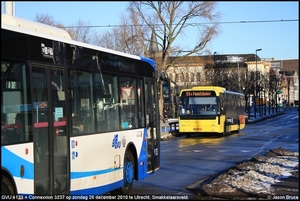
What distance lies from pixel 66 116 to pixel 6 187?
1856 millimetres

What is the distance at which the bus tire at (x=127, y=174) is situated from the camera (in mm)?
10164

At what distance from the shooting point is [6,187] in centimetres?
640

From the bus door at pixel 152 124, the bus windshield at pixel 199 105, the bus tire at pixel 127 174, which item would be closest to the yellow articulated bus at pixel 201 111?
the bus windshield at pixel 199 105

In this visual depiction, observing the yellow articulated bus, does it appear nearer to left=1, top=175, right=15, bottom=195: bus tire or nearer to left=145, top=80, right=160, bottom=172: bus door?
left=145, top=80, right=160, bottom=172: bus door

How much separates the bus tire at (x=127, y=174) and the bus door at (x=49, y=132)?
2.50m

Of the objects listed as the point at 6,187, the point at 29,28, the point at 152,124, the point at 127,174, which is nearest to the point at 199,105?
the point at 152,124

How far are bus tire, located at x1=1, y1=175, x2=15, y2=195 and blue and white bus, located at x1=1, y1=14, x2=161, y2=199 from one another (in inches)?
0.5

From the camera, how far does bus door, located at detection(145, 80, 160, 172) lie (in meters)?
11.7

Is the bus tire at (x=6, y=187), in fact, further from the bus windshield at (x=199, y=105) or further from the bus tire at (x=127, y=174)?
the bus windshield at (x=199, y=105)

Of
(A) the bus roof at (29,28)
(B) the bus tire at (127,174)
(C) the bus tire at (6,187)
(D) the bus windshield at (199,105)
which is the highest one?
(A) the bus roof at (29,28)

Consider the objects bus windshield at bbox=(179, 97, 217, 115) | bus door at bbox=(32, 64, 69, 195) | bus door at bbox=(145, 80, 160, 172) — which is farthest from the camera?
bus windshield at bbox=(179, 97, 217, 115)

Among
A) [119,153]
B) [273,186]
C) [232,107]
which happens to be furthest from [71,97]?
[232,107]

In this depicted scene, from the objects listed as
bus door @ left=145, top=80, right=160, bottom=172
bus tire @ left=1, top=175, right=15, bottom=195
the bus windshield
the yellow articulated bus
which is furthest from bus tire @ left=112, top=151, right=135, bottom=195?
the bus windshield

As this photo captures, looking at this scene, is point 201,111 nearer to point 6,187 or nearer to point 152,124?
point 152,124
